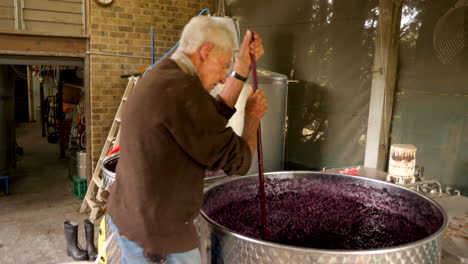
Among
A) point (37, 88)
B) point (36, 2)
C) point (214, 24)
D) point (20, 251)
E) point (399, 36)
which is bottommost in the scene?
point (20, 251)

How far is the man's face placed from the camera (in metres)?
1.31

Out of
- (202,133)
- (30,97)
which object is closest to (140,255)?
(202,133)

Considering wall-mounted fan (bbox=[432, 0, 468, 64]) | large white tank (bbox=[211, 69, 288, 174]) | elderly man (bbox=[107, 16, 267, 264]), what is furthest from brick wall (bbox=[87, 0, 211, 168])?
elderly man (bbox=[107, 16, 267, 264])

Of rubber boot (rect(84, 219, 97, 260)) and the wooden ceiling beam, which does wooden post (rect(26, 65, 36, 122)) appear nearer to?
the wooden ceiling beam

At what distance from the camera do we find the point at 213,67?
1.34 metres

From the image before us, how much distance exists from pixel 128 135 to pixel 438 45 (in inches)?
113

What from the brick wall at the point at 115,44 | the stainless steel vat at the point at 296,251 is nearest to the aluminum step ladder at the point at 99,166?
the brick wall at the point at 115,44

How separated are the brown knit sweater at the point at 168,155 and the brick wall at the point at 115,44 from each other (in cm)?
402

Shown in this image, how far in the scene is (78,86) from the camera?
6297 millimetres

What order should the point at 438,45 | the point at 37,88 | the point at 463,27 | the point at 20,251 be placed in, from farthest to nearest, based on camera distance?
the point at 37,88 < the point at 20,251 < the point at 438,45 < the point at 463,27

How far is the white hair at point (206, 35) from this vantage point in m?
1.28

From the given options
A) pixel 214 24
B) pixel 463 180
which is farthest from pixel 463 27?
pixel 214 24

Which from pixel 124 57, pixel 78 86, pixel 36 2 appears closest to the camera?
pixel 36 2

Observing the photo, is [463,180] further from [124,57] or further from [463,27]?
[124,57]
